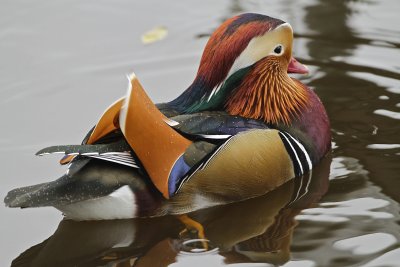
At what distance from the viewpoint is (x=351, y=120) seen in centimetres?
630

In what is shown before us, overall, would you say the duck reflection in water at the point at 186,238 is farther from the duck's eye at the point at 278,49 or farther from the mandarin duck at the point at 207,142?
the duck's eye at the point at 278,49

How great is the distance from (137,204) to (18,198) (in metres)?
0.69

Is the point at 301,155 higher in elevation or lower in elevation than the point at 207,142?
lower

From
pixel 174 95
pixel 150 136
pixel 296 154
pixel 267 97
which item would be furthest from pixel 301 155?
pixel 174 95

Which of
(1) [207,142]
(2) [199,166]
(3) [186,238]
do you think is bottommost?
(3) [186,238]

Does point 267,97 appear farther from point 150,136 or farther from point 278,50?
point 150,136

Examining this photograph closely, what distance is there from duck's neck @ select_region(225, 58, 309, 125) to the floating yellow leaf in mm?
2004

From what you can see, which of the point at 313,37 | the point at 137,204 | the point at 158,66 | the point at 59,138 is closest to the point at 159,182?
the point at 137,204

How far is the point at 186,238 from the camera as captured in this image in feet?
17.0

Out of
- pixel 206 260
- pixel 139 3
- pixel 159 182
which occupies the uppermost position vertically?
pixel 139 3

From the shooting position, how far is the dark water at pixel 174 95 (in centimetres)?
505

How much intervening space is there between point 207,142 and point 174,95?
1.60 meters

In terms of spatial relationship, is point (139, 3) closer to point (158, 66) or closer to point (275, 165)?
point (158, 66)

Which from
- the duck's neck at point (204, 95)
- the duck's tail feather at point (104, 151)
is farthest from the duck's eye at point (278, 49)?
the duck's tail feather at point (104, 151)
